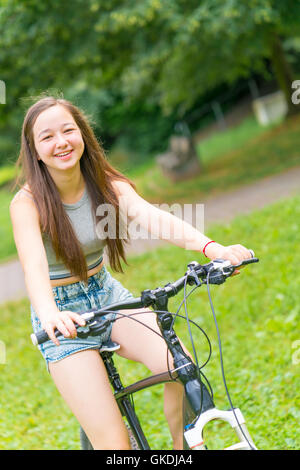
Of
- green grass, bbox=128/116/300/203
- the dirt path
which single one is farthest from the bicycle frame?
green grass, bbox=128/116/300/203

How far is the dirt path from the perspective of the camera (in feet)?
30.6

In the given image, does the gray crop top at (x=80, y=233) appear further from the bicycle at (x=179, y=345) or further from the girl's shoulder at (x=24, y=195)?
the bicycle at (x=179, y=345)

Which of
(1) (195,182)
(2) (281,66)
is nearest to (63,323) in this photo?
(1) (195,182)

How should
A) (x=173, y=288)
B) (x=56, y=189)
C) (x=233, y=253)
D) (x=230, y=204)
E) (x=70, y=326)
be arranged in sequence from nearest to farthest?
(x=70, y=326) → (x=173, y=288) → (x=233, y=253) → (x=56, y=189) → (x=230, y=204)

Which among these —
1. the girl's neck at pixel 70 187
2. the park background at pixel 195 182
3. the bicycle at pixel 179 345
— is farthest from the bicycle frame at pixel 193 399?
the park background at pixel 195 182

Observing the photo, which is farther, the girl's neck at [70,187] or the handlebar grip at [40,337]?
the girl's neck at [70,187]

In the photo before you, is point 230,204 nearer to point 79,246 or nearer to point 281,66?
point 281,66

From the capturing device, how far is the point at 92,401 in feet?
8.18

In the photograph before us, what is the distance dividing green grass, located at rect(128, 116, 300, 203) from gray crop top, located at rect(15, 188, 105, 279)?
8.50m

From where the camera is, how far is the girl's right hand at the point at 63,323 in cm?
219

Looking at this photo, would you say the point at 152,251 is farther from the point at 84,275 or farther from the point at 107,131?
the point at 107,131

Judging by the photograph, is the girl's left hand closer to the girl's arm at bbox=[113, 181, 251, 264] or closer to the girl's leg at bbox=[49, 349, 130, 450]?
the girl's arm at bbox=[113, 181, 251, 264]

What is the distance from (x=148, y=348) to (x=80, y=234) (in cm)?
58

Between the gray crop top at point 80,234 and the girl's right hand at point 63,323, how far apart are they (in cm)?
52
